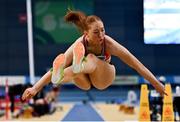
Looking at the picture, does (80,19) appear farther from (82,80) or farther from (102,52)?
(82,80)

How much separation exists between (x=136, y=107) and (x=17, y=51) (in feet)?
14.2

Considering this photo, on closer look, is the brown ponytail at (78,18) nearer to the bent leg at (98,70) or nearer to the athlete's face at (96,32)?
the athlete's face at (96,32)

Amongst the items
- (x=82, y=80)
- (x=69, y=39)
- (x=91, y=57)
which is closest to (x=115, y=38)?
(x=69, y=39)

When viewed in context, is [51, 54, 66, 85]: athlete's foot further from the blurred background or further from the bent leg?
the blurred background

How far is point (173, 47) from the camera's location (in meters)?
13.3

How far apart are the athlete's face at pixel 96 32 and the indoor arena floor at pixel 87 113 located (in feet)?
15.6

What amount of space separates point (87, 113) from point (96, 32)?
581 centimetres

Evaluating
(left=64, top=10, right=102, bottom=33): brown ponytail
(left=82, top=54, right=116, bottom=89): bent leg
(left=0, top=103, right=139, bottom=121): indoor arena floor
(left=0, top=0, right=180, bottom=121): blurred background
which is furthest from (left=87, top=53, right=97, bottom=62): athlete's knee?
(left=0, top=0, right=180, bottom=121): blurred background

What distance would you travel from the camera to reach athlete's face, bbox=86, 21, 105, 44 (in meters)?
4.86

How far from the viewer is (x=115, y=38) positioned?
1334 cm

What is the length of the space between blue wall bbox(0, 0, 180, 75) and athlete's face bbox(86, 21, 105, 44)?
835 cm

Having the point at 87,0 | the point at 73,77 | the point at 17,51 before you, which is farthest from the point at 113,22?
the point at 73,77

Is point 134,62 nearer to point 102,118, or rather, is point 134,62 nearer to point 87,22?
point 87,22

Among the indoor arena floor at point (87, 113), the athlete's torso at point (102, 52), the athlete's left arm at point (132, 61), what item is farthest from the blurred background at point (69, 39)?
the athlete's left arm at point (132, 61)
